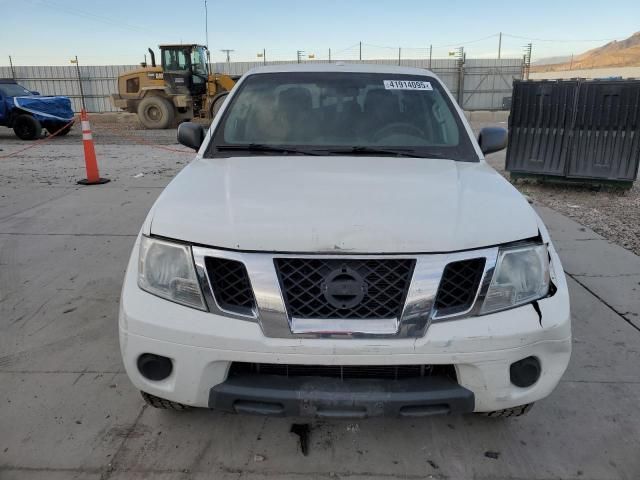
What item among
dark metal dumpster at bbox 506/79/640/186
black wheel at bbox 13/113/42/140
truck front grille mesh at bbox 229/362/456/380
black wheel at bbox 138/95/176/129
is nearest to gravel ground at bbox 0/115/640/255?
dark metal dumpster at bbox 506/79/640/186

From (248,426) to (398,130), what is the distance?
1886 millimetres

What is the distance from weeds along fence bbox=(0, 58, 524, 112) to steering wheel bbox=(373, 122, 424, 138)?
27.1 metres

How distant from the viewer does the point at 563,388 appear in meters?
2.78

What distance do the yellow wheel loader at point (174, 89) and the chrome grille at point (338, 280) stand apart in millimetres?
16773

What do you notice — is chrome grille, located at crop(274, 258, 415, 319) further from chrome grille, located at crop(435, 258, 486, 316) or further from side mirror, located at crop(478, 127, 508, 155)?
side mirror, located at crop(478, 127, 508, 155)

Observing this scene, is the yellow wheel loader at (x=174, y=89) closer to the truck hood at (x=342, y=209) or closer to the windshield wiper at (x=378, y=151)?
the windshield wiper at (x=378, y=151)

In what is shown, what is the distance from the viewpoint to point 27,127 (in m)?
15.8

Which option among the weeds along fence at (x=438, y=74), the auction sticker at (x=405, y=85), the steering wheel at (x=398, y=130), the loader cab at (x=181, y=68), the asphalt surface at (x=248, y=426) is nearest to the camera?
the asphalt surface at (x=248, y=426)

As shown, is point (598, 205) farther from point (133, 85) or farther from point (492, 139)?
point (133, 85)

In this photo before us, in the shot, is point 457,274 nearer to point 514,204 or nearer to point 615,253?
point 514,204

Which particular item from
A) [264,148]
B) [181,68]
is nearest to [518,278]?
[264,148]

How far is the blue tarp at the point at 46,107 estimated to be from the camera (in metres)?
15.7

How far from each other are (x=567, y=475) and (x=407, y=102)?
7.31 ft

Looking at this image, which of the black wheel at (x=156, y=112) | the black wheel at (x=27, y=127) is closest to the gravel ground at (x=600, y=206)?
the black wheel at (x=27, y=127)
